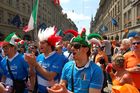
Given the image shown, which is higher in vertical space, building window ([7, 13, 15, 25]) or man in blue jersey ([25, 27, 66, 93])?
building window ([7, 13, 15, 25])

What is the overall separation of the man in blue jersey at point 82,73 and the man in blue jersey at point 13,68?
6.15 feet

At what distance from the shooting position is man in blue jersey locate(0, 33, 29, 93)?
6.16m

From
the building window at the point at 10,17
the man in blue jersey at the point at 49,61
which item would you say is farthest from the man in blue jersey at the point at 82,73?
the building window at the point at 10,17

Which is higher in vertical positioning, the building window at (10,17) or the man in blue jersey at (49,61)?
the building window at (10,17)

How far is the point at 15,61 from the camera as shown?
20.5ft

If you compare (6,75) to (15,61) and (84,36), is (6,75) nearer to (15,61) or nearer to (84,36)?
(15,61)

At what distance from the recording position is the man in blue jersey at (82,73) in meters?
4.23

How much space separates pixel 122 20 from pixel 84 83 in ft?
146

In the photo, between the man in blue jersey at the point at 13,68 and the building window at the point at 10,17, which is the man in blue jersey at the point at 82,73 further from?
the building window at the point at 10,17

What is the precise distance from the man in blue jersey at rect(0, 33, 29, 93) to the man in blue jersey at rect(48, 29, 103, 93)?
1.87 m

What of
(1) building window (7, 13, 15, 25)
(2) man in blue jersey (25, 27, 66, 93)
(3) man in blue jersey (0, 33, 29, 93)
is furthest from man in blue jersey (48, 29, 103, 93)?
(1) building window (7, 13, 15, 25)

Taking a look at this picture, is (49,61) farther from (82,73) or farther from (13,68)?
(82,73)

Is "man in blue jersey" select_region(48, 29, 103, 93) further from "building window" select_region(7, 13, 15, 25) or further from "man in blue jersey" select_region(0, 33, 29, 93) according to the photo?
"building window" select_region(7, 13, 15, 25)

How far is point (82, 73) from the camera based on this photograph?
432cm
